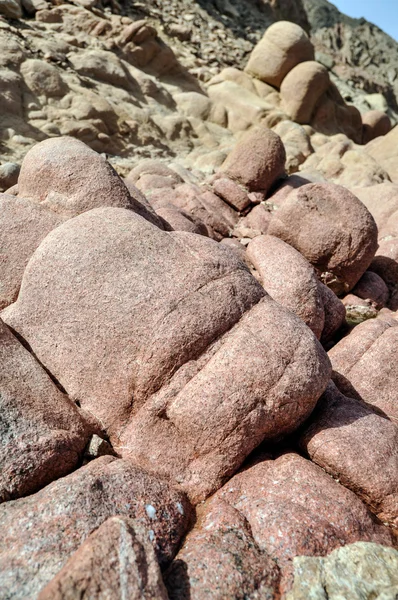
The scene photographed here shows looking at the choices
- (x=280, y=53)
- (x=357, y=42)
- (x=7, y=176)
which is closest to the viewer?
(x=7, y=176)

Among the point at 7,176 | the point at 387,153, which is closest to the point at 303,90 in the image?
the point at 387,153

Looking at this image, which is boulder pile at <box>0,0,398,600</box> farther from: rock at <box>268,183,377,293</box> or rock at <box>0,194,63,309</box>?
rock at <box>268,183,377,293</box>

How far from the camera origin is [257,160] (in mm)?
11203

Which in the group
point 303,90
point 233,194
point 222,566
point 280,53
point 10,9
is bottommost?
point 10,9

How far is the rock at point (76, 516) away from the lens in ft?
8.88

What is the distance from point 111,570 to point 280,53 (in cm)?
2372

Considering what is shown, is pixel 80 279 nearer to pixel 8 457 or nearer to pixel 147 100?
pixel 8 457

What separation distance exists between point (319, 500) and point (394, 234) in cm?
845

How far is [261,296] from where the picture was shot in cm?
469

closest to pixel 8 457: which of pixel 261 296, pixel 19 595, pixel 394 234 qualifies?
pixel 19 595

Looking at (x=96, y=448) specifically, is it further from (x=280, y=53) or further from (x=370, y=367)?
(x=280, y=53)

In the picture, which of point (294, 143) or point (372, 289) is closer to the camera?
point (372, 289)

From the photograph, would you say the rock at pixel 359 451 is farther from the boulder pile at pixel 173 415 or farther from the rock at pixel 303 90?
the rock at pixel 303 90

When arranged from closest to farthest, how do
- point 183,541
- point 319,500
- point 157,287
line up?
point 183,541 < point 319,500 < point 157,287
